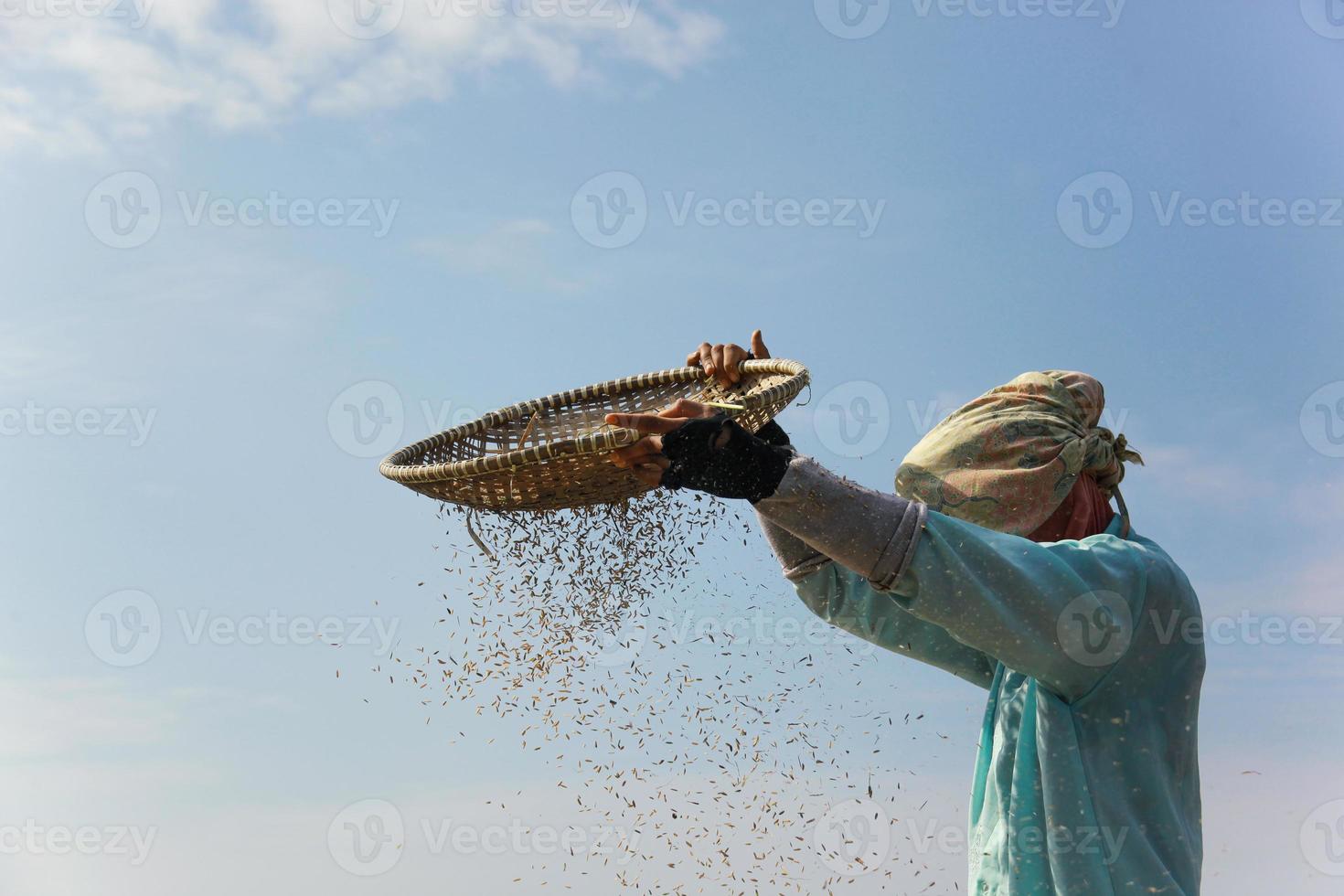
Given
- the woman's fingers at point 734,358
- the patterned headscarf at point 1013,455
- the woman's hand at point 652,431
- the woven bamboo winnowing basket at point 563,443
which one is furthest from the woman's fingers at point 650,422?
the woman's fingers at point 734,358

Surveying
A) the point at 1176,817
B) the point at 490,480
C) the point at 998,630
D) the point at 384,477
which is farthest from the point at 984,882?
the point at 384,477

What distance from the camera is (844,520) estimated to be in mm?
1931

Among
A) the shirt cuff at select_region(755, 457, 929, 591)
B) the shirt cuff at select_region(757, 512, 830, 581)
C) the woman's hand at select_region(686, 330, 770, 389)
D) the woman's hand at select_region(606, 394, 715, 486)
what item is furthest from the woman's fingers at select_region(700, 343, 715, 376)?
the shirt cuff at select_region(755, 457, 929, 591)

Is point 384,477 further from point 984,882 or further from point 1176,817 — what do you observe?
point 1176,817

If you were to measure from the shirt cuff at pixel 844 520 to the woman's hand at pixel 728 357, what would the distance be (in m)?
1.11

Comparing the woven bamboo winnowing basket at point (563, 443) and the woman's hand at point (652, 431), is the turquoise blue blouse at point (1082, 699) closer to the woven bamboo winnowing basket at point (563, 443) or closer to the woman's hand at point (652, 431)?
the woman's hand at point (652, 431)

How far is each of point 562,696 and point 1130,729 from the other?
1.36 meters

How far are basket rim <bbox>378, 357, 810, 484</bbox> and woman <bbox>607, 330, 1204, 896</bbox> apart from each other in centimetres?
21

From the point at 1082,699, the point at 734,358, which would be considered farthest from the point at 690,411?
the point at 734,358

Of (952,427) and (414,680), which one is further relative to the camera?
(414,680)

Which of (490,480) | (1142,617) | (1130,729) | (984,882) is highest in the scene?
(490,480)

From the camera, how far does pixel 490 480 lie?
246cm

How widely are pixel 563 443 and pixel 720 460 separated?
50 cm

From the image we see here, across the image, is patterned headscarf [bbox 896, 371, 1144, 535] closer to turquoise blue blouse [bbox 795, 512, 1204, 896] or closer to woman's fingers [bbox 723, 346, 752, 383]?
turquoise blue blouse [bbox 795, 512, 1204, 896]
